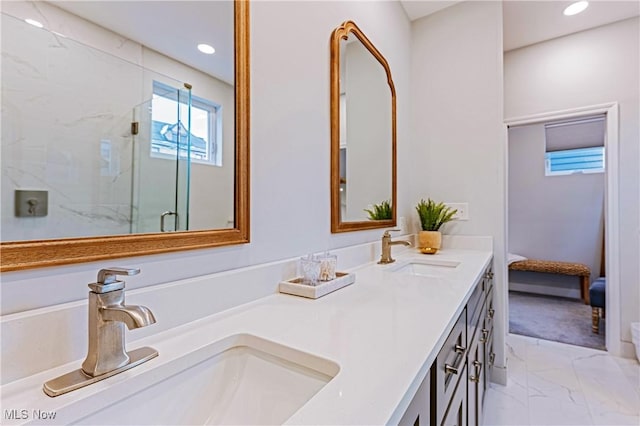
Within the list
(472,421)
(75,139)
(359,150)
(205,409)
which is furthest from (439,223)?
(75,139)

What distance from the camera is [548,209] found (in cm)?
398

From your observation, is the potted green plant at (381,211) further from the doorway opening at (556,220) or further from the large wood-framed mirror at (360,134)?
the doorway opening at (556,220)

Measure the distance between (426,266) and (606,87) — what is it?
218 centimetres

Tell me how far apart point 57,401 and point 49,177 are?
1.25 feet

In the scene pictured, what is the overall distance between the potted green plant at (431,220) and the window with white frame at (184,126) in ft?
5.01

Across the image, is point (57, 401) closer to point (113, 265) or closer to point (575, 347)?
point (113, 265)

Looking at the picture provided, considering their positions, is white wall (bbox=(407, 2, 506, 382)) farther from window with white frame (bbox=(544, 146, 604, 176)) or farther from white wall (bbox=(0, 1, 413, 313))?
window with white frame (bbox=(544, 146, 604, 176))

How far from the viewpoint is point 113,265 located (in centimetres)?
61

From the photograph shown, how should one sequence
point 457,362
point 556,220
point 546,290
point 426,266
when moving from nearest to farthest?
point 457,362 < point 426,266 < point 546,290 < point 556,220

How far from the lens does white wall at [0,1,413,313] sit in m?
0.85

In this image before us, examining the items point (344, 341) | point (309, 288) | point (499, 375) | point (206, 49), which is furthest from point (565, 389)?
point (206, 49)

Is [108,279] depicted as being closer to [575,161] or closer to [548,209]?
[548,209]

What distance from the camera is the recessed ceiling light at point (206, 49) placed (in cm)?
85

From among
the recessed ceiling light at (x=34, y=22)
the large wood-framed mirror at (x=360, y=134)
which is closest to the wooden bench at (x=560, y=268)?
the large wood-framed mirror at (x=360, y=134)
